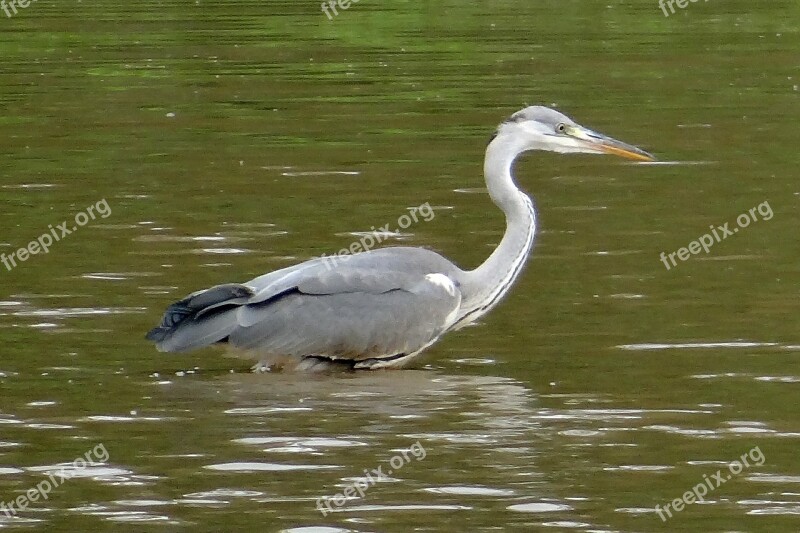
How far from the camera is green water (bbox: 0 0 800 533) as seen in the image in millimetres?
8484

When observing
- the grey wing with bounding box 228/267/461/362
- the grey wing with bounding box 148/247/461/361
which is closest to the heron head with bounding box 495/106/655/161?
the grey wing with bounding box 148/247/461/361

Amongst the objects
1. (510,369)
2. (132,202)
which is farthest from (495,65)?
(510,369)

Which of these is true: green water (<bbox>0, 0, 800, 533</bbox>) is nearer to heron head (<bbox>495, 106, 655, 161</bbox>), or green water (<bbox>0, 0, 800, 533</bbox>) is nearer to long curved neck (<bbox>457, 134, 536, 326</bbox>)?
long curved neck (<bbox>457, 134, 536, 326</bbox>)

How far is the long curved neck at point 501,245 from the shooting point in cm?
1112

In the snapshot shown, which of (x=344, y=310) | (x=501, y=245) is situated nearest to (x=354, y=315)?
(x=344, y=310)

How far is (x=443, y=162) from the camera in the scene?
53.8 feet

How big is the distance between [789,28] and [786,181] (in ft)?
32.5

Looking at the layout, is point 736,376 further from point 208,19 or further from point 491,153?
point 208,19

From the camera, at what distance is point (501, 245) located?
11312 mm

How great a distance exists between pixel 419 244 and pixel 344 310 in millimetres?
2680

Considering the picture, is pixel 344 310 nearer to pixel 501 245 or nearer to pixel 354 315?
pixel 354 315

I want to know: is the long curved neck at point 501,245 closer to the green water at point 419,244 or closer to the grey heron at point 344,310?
the grey heron at point 344,310

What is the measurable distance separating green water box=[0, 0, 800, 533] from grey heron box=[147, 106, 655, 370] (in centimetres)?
19

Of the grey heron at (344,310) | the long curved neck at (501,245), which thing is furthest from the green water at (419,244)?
the long curved neck at (501,245)
